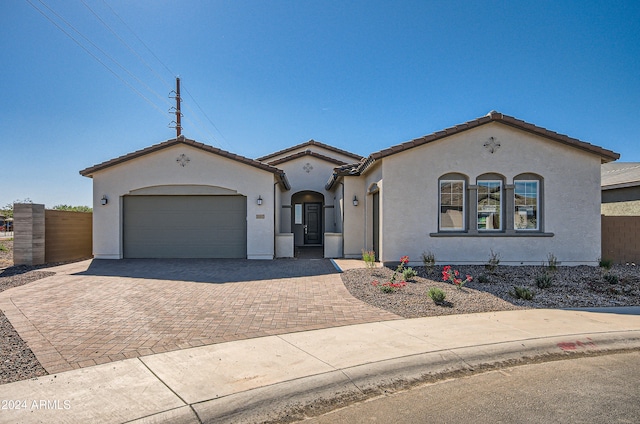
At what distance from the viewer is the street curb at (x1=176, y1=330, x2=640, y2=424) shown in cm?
378

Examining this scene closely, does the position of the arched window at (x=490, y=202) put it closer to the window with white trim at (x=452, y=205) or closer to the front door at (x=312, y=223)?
the window with white trim at (x=452, y=205)

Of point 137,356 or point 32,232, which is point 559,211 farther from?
point 32,232

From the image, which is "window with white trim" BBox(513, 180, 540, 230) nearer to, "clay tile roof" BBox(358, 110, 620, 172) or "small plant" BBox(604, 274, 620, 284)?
"clay tile roof" BBox(358, 110, 620, 172)

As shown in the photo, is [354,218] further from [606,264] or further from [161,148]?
[606,264]

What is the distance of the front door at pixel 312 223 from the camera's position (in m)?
22.4

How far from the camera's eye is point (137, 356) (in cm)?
499

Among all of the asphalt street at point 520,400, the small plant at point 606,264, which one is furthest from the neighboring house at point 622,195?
the asphalt street at point 520,400

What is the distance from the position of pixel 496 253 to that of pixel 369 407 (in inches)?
390

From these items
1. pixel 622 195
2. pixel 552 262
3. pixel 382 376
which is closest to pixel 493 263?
pixel 552 262

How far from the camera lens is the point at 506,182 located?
12453 mm

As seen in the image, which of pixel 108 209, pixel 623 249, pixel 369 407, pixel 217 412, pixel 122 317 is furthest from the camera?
pixel 108 209

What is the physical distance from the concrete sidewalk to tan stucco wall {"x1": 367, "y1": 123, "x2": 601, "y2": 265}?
5561mm

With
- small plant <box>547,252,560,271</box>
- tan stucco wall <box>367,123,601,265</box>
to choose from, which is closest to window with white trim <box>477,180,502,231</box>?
tan stucco wall <box>367,123,601,265</box>

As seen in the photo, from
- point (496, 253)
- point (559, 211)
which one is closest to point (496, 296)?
point (496, 253)
